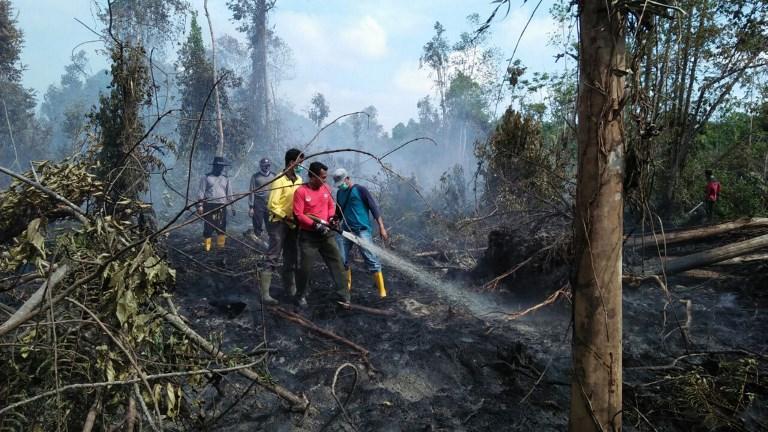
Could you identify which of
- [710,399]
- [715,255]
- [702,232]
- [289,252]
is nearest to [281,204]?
[289,252]

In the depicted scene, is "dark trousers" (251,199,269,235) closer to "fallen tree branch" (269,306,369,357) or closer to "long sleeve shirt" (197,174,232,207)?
"long sleeve shirt" (197,174,232,207)

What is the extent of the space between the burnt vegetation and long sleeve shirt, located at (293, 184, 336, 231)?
1017 mm

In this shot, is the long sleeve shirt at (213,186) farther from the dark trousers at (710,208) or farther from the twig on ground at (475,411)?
the dark trousers at (710,208)

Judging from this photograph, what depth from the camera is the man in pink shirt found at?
511cm

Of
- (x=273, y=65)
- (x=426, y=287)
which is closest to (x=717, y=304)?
(x=426, y=287)

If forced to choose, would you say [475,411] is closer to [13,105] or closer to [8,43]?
[8,43]

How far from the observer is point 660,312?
18.1 feet

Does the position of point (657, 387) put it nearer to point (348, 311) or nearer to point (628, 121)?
point (628, 121)

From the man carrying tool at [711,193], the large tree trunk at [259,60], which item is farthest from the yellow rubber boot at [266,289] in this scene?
the large tree trunk at [259,60]

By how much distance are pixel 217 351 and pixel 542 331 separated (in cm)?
396

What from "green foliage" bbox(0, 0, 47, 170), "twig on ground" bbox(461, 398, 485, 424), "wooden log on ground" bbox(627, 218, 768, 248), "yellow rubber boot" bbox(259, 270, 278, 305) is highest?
"green foliage" bbox(0, 0, 47, 170)

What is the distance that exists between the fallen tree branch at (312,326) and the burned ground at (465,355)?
62 millimetres

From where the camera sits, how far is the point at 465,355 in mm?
4191

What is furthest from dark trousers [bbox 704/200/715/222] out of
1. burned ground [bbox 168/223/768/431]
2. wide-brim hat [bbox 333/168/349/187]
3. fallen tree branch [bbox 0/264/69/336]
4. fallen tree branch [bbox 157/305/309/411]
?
fallen tree branch [bbox 0/264/69/336]
